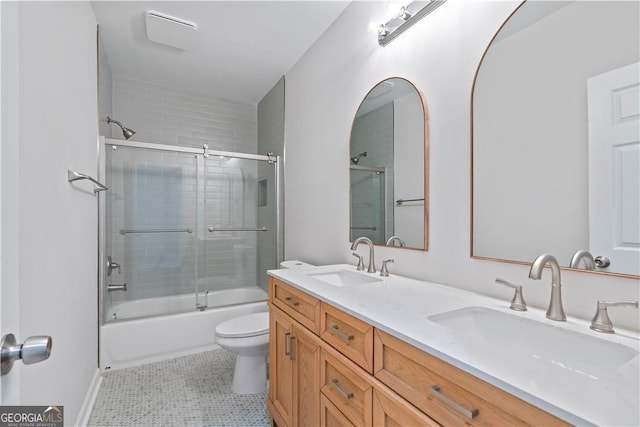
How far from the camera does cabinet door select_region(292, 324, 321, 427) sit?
1149mm

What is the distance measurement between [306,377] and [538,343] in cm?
84

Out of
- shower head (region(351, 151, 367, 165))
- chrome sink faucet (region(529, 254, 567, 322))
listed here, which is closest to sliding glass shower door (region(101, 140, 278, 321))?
shower head (region(351, 151, 367, 165))

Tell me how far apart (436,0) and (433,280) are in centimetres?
124

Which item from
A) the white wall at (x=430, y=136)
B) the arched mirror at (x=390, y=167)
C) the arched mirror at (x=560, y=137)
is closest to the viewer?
the arched mirror at (x=560, y=137)

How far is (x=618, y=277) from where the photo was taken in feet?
2.64

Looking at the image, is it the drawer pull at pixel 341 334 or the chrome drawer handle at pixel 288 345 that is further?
the chrome drawer handle at pixel 288 345

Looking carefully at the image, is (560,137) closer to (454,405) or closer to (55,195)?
(454,405)

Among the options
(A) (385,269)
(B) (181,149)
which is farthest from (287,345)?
(B) (181,149)

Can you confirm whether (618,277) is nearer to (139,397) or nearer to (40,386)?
(40,386)

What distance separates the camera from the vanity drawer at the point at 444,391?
54 cm

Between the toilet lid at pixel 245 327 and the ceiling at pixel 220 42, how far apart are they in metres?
2.16

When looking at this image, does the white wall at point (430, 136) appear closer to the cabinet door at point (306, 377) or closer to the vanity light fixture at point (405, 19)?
the vanity light fixture at point (405, 19)

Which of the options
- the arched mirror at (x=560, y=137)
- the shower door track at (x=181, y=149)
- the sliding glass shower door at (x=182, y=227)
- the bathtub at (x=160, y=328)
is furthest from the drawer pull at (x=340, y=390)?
the shower door track at (x=181, y=149)

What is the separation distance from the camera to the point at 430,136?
1.39 m
